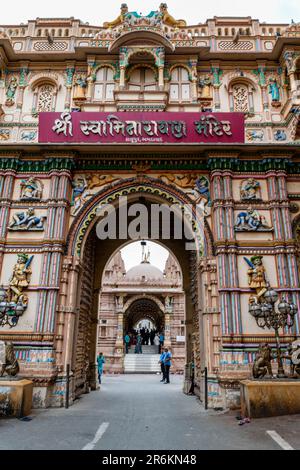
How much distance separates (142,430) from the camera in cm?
621

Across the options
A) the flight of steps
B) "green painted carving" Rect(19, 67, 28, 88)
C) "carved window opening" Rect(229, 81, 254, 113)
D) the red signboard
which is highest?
"green painted carving" Rect(19, 67, 28, 88)

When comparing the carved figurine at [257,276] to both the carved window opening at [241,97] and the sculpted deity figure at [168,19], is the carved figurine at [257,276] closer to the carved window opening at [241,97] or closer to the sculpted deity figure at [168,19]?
the carved window opening at [241,97]

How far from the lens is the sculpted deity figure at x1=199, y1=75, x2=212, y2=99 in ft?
37.6

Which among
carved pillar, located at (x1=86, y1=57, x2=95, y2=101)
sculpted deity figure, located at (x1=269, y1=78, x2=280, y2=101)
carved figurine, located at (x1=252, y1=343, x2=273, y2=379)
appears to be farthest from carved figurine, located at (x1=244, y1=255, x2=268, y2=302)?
carved pillar, located at (x1=86, y1=57, x2=95, y2=101)

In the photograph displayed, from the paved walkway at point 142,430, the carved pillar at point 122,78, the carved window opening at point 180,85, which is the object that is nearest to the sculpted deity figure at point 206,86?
the carved window opening at point 180,85

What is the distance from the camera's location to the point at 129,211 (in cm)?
1279

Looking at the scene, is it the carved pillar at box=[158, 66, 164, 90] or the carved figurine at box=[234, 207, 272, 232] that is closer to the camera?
the carved figurine at box=[234, 207, 272, 232]

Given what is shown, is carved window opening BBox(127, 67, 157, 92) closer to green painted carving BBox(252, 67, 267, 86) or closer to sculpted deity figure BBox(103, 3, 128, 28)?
sculpted deity figure BBox(103, 3, 128, 28)

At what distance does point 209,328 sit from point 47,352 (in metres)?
4.23

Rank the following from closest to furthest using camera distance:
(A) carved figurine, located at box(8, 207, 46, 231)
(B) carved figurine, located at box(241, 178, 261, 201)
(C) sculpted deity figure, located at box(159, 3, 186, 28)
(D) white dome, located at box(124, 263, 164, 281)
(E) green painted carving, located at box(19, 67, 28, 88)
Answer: (A) carved figurine, located at box(8, 207, 46, 231)
(B) carved figurine, located at box(241, 178, 261, 201)
(E) green painted carving, located at box(19, 67, 28, 88)
(C) sculpted deity figure, located at box(159, 3, 186, 28)
(D) white dome, located at box(124, 263, 164, 281)

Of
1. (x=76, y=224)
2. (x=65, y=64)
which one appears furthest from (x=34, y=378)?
(x=65, y=64)

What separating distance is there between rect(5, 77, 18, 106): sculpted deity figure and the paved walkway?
932 centimetres

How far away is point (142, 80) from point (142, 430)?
10.5 metres
